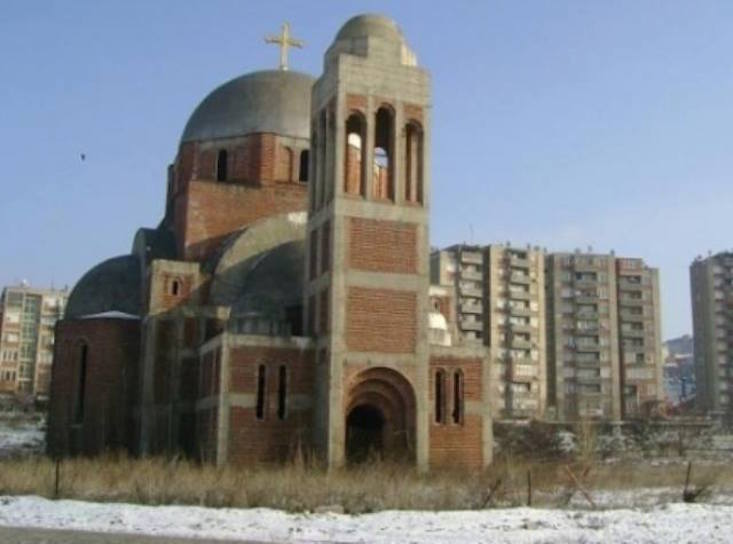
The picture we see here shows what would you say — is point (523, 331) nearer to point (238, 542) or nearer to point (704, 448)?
point (704, 448)

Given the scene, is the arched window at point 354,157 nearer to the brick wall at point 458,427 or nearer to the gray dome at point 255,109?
the gray dome at point 255,109

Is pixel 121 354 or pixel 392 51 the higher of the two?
pixel 392 51

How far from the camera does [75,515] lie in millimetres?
14906

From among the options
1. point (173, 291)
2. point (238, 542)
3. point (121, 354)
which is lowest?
point (238, 542)

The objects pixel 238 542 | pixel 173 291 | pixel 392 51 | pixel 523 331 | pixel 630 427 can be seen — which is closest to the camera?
pixel 238 542

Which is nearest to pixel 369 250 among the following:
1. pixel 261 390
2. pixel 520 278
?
pixel 261 390

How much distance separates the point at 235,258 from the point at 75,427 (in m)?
6.79

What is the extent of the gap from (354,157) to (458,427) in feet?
26.5

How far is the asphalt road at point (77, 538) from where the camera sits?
11.6m

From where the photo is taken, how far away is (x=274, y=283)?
92.6ft

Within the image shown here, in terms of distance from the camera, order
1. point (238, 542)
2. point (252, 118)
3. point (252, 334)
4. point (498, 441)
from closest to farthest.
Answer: point (238, 542) < point (252, 334) < point (252, 118) < point (498, 441)

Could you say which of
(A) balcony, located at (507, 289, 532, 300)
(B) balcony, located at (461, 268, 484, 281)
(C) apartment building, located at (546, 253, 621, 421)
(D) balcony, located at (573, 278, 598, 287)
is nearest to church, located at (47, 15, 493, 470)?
(B) balcony, located at (461, 268, 484, 281)

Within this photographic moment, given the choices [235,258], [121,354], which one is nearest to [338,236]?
[235,258]

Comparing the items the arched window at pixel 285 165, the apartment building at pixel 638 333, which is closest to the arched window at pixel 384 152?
the arched window at pixel 285 165
